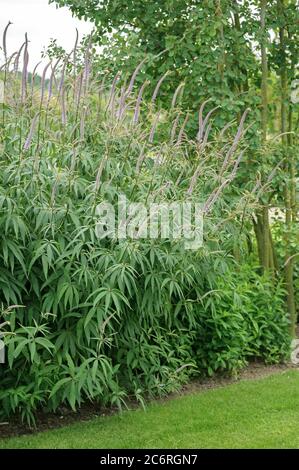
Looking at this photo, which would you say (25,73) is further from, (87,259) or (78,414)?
(78,414)

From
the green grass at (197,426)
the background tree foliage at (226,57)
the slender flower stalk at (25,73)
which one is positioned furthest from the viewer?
the background tree foliage at (226,57)

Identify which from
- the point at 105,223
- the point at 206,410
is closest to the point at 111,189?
the point at 105,223

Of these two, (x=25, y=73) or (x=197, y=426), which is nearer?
(x=25, y=73)

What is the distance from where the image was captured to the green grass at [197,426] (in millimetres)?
4738

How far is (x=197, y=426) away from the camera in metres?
5.01

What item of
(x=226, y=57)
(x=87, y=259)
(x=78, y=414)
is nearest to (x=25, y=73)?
(x=87, y=259)

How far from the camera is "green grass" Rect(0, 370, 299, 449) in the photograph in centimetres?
474

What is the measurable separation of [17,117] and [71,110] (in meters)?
0.47

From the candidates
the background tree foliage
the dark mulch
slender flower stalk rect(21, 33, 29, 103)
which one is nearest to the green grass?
the dark mulch

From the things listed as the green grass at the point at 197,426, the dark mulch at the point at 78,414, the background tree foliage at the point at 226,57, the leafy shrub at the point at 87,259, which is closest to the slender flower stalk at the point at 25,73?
the leafy shrub at the point at 87,259

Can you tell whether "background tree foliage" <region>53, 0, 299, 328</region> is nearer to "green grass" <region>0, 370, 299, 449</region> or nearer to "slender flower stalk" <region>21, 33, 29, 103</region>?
"green grass" <region>0, 370, 299, 449</region>

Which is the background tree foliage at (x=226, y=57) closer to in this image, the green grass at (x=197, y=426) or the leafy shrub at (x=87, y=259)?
the leafy shrub at (x=87, y=259)

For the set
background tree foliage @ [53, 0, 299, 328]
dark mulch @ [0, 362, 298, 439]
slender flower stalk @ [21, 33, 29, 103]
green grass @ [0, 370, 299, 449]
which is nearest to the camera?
slender flower stalk @ [21, 33, 29, 103]
